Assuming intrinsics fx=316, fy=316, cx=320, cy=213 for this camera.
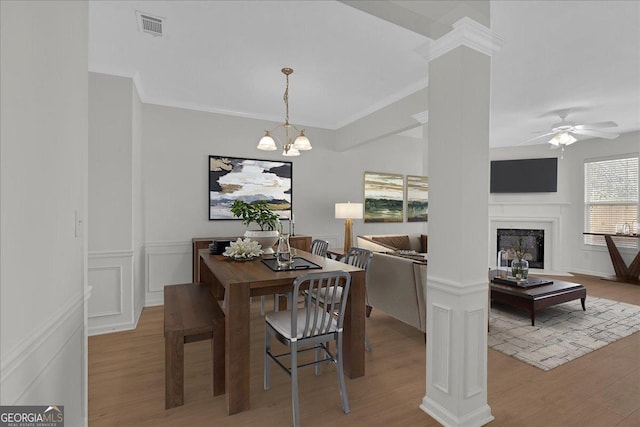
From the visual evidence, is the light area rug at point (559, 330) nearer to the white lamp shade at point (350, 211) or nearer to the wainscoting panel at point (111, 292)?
the white lamp shade at point (350, 211)

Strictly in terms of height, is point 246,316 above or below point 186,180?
below

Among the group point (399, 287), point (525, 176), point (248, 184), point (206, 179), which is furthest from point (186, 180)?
point (525, 176)

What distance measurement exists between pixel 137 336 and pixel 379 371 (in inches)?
97.2

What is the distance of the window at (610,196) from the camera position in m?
5.85

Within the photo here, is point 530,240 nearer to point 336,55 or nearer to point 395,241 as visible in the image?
point 395,241

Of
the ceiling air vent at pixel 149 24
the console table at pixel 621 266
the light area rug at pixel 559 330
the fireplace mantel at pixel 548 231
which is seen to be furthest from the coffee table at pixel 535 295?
the ceiling air vent at pixel 149 24

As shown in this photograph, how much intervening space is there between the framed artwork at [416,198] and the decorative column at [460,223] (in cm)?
454

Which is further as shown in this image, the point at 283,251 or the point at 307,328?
the point at 283,251

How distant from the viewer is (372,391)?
231 centimetres

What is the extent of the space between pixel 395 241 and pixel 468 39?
13.7ft

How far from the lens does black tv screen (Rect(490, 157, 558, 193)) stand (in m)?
6.66

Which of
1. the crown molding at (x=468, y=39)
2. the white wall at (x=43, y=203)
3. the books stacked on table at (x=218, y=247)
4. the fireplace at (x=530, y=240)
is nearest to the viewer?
the white wall at (x=43, y=203)

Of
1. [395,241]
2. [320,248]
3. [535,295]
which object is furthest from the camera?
[395,241]

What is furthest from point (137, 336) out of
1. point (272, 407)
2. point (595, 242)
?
point (595, 242)
